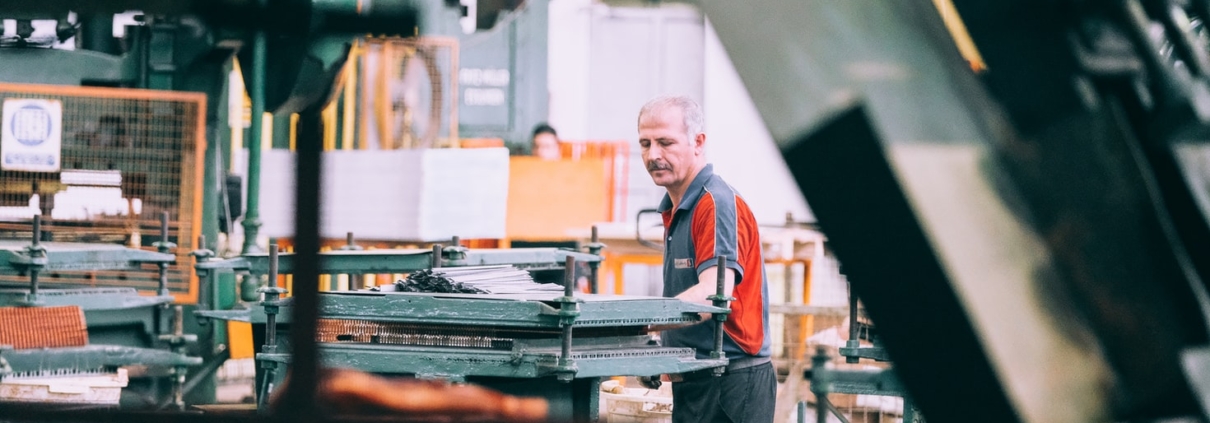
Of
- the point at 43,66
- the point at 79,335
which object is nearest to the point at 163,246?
the point at 79,335

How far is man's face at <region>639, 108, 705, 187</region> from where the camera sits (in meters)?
4.28

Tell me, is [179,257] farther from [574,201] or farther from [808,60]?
[808,60]

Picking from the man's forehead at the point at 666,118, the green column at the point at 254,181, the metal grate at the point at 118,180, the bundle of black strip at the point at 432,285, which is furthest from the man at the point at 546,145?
the bundle of black strip at the point at 432,285

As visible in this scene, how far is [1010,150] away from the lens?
156 cm

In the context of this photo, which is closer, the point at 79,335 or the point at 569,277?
the point at 569,277

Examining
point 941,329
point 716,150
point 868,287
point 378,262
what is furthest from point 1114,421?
point 716,150

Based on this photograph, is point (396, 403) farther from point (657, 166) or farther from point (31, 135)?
point (31, 135)

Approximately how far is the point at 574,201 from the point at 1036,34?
1104 centimetres

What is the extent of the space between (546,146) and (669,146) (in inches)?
349

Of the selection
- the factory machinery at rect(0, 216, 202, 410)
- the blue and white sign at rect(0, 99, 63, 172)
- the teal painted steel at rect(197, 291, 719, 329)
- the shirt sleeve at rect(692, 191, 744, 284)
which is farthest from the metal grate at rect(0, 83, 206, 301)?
the shirt sleeve at rect(692, 191, 744, 284)

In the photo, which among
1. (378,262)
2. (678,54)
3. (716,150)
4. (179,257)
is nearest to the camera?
(378,262)

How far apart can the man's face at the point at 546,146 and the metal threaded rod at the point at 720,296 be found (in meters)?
8.93

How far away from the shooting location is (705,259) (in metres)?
4.20

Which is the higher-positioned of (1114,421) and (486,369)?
(1114,421)
